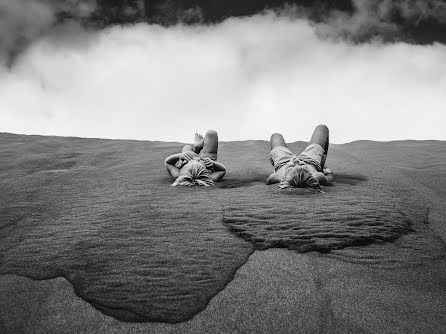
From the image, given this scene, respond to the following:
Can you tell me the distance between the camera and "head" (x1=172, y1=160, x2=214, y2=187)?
3.89 m

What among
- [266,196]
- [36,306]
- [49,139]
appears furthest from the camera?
[49,139]

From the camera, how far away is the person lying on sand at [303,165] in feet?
11.2

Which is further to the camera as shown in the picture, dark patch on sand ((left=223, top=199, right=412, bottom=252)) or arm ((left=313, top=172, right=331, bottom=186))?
arm ((left=313, top=172, right=331, bottom=186))

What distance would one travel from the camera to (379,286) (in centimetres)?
176

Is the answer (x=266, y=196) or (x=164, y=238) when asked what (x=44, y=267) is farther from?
(x=266, y=196)

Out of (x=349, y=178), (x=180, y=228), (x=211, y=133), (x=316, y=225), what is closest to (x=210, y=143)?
(x=211, y=133)

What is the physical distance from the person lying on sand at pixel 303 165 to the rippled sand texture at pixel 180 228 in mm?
141

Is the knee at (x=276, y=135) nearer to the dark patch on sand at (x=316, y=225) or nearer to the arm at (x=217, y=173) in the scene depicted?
the arm at (x=217, y=173)

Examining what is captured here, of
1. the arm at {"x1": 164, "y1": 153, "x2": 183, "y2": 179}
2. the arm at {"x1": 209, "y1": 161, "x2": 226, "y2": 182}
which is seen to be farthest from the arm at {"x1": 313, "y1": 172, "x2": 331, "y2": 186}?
the arm at {"x1": 164, "y1": 153, "x2": 183, "y2": 179}

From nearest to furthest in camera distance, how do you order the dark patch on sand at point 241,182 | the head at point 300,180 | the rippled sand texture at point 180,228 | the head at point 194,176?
the rippled sand texture at point 180,228
the head at point 300,180
the head at point 194,176
the dark patch on sand at point 241,182

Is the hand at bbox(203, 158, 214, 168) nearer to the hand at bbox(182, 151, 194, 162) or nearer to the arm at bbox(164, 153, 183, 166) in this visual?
the hand at bbox(182, 151, 194, 162)

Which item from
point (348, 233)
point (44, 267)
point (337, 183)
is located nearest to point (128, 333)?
point (44, 267)

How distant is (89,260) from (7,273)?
0.47 metres

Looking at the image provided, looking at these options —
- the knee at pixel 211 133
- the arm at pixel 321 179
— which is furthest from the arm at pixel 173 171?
the arm at pixel 321 179
